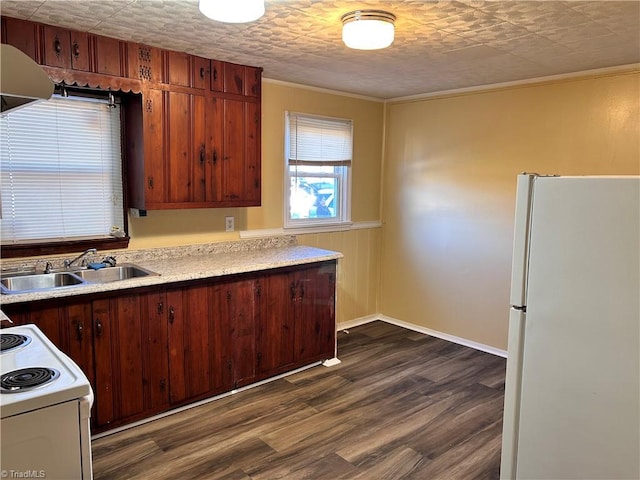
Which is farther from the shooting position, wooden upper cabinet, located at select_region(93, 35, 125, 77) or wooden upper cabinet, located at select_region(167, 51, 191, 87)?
wooden upper cabinet, located at select_region(167, 51, 191, 87)

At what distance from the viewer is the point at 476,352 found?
13.7ft

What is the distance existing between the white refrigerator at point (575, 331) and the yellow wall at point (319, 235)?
8.03 feet

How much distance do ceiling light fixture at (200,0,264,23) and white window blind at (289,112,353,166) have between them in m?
2.03

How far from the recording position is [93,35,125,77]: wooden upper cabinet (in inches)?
108

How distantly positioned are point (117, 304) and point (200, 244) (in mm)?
983

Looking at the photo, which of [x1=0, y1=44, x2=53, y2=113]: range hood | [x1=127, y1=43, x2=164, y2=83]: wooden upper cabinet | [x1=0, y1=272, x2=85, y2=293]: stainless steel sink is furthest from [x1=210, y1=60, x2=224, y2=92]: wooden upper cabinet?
[x1=0, y1=44, x2=53, y2=113]: range hood

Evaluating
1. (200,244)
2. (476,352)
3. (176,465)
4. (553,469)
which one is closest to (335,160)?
(200,244)

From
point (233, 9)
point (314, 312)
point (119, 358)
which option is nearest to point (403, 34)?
point (233, 9)

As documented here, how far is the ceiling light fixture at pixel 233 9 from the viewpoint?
1974mm

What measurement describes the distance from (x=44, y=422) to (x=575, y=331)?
5.50 feet

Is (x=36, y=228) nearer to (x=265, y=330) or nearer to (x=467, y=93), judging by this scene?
(x=265, y=330)

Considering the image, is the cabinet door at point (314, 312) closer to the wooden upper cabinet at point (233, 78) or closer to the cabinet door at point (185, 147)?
the cabinet door at point (185, 147)

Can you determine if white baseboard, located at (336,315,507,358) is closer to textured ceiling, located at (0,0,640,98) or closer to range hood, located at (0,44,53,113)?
textured ceiling, located at (0,0,640,98)

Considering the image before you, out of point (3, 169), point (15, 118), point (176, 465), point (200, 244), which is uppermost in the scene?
point (15, 118)
